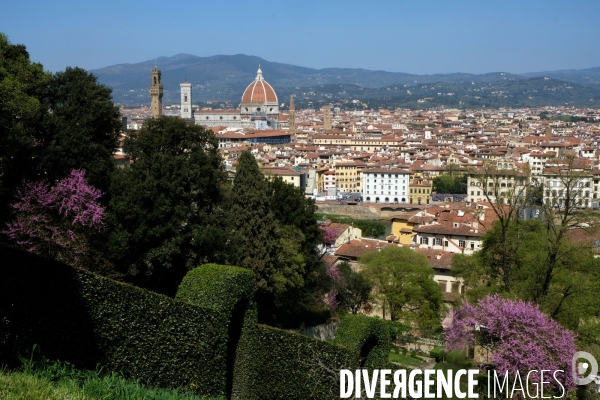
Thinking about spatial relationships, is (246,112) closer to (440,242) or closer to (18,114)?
(440,242)

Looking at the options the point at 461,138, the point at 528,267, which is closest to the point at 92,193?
the point at 528,267

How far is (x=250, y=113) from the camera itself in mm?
115250

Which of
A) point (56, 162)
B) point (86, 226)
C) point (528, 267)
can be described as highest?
point (56, 162)

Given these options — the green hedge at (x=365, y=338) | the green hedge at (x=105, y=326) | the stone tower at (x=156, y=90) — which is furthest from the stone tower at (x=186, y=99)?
the green hedge at (x=105, y=326)

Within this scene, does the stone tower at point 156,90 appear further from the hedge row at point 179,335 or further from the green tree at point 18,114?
the hedge row at point 179,335

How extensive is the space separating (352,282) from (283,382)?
937cm

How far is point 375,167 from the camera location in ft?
189

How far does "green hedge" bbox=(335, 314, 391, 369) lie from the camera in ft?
29.0

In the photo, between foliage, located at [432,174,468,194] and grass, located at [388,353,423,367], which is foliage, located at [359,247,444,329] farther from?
foliage, located at [432,174,468,194]

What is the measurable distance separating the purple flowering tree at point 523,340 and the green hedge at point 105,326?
3.87 m

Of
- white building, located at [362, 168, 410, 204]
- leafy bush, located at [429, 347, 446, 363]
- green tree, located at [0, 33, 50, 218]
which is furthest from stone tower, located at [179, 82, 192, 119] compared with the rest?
green tree, located at [0, 33, 50, 218]

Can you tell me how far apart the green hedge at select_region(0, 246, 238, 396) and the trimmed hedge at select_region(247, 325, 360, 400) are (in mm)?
788

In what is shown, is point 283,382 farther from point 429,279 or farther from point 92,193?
point 429,279

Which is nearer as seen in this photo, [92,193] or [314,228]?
[92,193]
